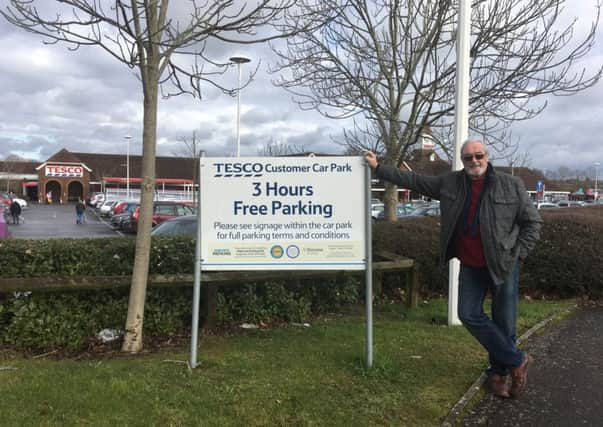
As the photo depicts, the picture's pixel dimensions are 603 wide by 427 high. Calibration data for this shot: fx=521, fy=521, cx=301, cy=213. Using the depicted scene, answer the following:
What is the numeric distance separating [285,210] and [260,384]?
1.42 metres

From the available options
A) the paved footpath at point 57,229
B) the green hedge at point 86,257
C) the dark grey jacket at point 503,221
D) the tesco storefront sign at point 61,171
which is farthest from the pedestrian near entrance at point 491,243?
the tesco storefront sign at point 61,171

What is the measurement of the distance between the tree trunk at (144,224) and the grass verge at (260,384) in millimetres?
299

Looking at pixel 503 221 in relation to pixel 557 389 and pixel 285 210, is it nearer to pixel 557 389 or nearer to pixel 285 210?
pixel 557 389

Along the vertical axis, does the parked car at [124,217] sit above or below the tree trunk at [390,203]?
below

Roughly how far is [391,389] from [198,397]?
1.46 m

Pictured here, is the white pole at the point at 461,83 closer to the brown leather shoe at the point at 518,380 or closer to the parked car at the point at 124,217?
the brown leather shoe at the point at 518,380

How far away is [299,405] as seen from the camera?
3.66m

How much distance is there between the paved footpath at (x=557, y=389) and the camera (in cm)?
364

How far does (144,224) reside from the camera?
15.5 feet

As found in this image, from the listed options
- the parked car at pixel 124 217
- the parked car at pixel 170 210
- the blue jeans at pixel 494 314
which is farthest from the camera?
the parked car at pixel 124 217

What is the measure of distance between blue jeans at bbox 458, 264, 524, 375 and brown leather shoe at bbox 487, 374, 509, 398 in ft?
0.14

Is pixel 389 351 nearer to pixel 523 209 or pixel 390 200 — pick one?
pixel 523 209

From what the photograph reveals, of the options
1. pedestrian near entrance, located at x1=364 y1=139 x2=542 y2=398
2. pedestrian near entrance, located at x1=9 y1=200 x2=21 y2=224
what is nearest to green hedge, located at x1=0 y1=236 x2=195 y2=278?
pedestrian near entrance, located at x1=364 y1=139 x2=542 y2=398

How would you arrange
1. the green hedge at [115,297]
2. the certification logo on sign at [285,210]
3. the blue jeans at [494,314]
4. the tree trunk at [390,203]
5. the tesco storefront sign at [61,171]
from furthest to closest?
the tesco storefront sign at [61,171] < the tree trunk at [390,203] < the green hedge at [115,297] < the certification logo on sign at [285,210] < the blue jeans at [494,314]
